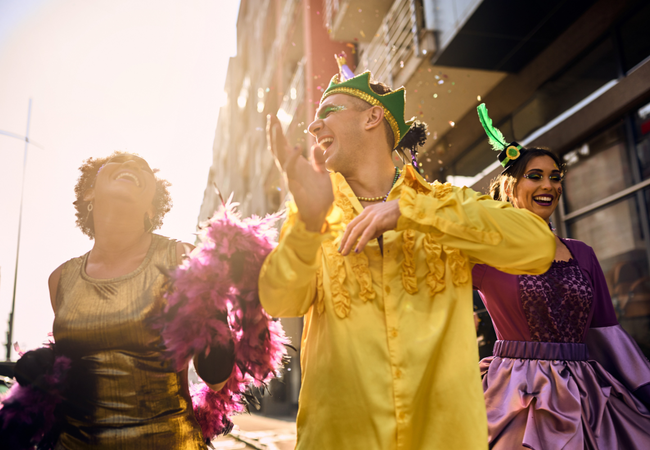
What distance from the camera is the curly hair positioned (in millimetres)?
2047

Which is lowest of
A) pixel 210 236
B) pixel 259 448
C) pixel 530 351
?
pixel 259 448

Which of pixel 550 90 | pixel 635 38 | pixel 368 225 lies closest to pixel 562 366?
pixel 368 225

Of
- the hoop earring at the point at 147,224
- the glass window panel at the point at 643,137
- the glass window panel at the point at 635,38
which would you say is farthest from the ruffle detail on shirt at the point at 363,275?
the glass window panel at the point at 635,38

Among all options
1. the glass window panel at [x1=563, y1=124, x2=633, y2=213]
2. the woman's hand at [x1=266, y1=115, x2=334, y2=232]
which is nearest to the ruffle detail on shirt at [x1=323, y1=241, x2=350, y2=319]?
the woman's hand at [x1=266, y1=115, x2=334, y2=232]

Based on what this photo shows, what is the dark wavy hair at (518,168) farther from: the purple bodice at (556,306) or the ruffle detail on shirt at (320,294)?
the ruffle detail on shirt at (320,294)

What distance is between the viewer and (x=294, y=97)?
1572cm

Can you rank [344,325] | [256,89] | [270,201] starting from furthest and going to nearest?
[256,89] → [270,201] → [344,325]

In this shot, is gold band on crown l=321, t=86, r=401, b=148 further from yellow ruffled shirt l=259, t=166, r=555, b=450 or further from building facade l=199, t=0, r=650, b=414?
building facade l=199, t=0, r=650, b=414

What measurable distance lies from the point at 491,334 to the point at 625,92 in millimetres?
3484

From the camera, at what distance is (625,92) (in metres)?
5.71

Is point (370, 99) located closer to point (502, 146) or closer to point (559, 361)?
point (502, 146)

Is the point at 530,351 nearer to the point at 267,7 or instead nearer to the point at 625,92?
the point at 625,92

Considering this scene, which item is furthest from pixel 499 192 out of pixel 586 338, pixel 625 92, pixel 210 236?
pixel 625 92

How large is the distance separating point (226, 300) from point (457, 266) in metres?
0.84
